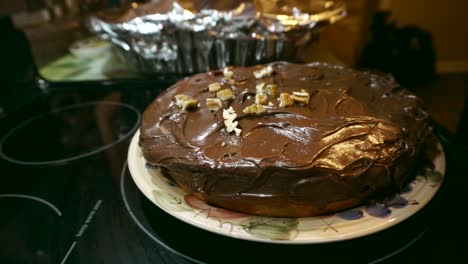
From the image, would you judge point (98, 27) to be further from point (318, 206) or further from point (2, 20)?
point (318, 206)

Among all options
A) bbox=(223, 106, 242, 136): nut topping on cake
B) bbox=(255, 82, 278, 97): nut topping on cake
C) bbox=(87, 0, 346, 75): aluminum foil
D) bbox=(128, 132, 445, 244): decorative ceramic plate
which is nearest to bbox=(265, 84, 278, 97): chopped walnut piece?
bbox=(255, 82, 278, 97): nut topping on cake

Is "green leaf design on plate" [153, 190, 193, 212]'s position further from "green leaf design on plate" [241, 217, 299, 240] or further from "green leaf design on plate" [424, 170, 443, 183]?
"green leaf design on plate" [424, 170, 443, 183]

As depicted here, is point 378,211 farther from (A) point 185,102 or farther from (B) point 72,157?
(B) point 72,157

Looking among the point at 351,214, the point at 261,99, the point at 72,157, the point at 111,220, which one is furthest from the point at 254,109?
the point at 72,157

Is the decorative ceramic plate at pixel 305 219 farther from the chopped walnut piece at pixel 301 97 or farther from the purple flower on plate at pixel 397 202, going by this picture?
the chopped walnut piece at pixel 301 97

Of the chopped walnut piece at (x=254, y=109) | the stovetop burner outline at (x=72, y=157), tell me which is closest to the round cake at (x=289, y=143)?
the chopped walnut piece at (x=254, y=109)

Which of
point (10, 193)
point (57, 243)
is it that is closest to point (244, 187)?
point (57, 243)

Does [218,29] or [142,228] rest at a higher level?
[218,29]
